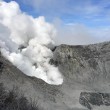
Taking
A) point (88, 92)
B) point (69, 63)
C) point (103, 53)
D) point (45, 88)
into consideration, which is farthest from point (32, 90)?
point (103, 53)

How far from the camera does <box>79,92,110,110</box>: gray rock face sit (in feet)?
143

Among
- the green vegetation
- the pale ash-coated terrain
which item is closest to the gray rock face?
the pale ash-coated terrain

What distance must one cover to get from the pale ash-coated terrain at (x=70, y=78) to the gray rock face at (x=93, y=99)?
0.42 metres

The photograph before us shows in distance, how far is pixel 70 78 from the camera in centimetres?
4975

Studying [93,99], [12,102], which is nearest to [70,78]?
[93,99]

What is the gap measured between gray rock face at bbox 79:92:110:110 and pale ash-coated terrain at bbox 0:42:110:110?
1.39 feet

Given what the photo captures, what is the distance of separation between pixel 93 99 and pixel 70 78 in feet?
20.5

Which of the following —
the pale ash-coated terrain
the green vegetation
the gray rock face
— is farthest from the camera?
the gray rock face

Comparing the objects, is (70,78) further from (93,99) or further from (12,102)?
(12,102)

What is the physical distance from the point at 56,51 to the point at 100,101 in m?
13.4

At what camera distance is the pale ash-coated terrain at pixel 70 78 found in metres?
39.8

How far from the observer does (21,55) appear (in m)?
49.6

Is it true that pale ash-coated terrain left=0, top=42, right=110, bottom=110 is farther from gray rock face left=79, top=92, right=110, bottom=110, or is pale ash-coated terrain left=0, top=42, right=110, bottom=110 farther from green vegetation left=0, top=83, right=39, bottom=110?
green vegetation left=0, top=83, right=39, bottom=110

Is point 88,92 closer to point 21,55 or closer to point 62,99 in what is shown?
point 62,99
